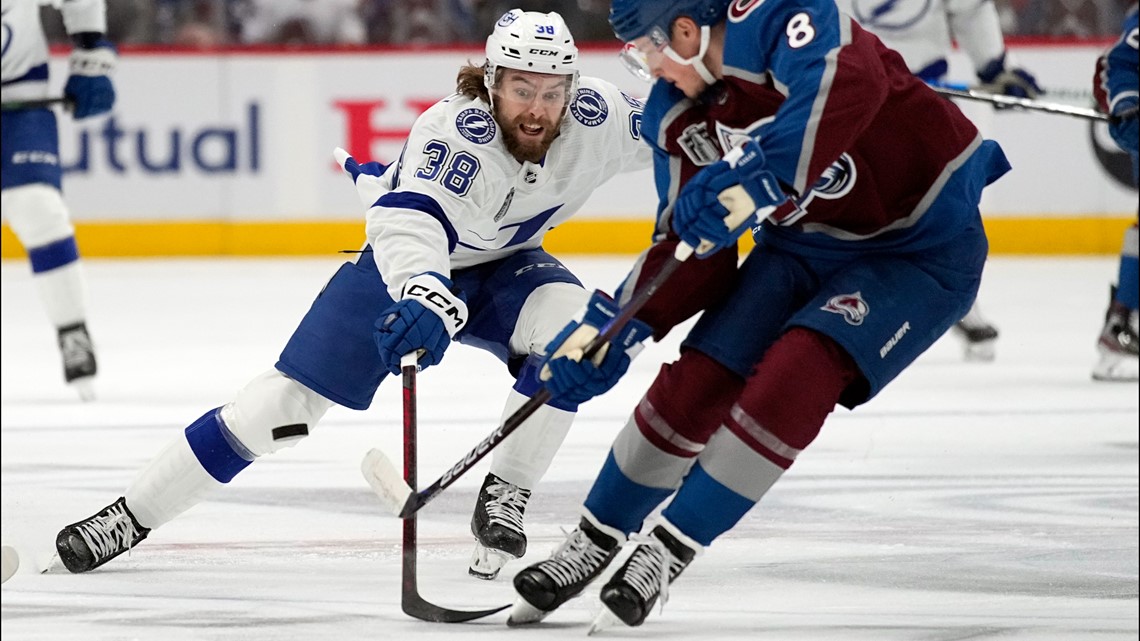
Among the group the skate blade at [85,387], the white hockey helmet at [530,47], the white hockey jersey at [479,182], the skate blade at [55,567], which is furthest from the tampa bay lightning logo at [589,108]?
the skate blade at [85,387]

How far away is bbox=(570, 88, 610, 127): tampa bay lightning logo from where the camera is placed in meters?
3.01

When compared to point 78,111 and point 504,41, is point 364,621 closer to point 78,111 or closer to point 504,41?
point 504,41

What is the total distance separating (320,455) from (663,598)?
1739 mm

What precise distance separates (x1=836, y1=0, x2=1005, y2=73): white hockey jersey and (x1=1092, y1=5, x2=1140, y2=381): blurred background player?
858 mm

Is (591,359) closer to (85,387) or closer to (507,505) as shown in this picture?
(507,505)

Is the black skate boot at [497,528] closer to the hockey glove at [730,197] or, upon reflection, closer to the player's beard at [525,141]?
the player's beard at [525,141]

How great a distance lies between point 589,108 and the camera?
303cm

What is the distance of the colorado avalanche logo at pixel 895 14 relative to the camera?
5.85 m

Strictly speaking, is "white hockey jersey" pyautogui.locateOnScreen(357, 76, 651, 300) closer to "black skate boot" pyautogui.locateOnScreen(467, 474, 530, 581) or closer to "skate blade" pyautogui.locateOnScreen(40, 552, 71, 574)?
"black skate boot" pyautogui.locateOnScreen(467, 474, 530, 581)

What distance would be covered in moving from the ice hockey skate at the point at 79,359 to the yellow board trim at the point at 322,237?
9.82 feet

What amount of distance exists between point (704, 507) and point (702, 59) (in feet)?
1.98

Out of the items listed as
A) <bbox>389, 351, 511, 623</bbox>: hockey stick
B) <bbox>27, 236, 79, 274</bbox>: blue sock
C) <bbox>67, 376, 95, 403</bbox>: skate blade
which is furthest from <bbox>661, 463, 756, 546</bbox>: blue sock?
<bbox>27, 236, 79, 274</bbox>: blue sock

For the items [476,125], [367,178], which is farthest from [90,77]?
[476,125]

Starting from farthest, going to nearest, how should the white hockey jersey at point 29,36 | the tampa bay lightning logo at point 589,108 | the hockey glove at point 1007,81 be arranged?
the hockey glove at point 1007,81
the white hockey jersey at point 29,36
the tampa bay lightning logo at point 589,108
